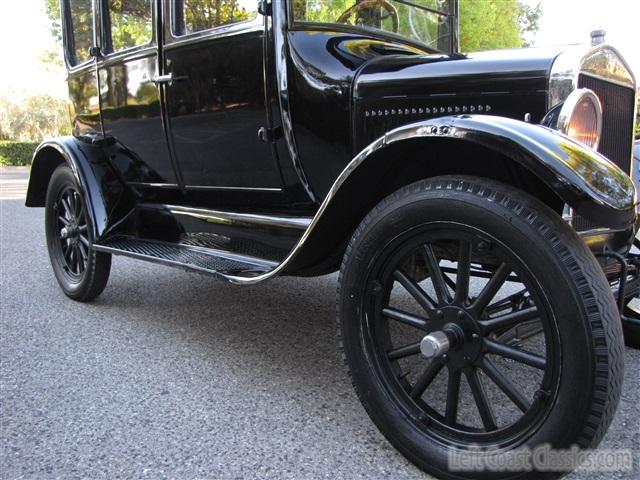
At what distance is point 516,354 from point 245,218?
1521 mm

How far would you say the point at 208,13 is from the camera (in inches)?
111

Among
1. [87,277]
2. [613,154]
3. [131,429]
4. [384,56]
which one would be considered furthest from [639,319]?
[87,277]

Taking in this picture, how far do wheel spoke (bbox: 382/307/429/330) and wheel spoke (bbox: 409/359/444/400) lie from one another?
0.40 feet

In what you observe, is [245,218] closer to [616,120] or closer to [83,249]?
[83,249]

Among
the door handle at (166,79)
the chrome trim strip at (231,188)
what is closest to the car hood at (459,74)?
the chrome trim strip at (231,188)

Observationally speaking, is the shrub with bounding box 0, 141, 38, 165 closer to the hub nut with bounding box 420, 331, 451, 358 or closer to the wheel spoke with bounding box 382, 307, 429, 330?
the wheel spoke with bounding box 382, 307, 429, 330

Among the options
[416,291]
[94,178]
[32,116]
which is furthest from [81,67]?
[32,116]

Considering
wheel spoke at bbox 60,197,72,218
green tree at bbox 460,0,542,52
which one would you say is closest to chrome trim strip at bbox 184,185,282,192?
wheel spoke at bbox 60,197,72,218

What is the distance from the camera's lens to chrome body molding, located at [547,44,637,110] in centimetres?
190

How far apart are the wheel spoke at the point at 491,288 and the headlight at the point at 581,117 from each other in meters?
0.52

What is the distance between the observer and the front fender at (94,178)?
3348 mm

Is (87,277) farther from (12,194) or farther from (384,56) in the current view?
(12,194)

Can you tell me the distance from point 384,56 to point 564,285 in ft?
4.88

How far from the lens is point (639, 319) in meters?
2.70
